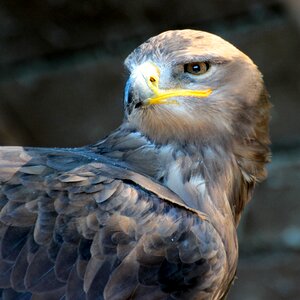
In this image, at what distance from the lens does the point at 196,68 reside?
3.14 meters

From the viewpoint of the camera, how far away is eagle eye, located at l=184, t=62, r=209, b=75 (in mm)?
3118

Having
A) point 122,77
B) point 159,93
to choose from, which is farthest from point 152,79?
point 122,77

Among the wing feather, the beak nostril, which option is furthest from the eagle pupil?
the wing feather

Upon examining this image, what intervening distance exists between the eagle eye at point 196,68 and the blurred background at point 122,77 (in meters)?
1.39

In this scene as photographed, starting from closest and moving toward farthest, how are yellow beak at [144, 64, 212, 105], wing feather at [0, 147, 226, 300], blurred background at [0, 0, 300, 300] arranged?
wing feather at [0, 147, 226, 300], yellow beak at [144, 64, 212, 105], blurred background at [0, 0, 300, 300]

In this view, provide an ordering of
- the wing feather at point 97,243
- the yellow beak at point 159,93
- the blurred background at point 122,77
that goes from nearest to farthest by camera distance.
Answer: the wing feather at point 97,243 → the yellow beak at point 159,93 → the blurred background at point 122,77

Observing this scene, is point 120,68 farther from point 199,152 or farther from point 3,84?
point 199,152

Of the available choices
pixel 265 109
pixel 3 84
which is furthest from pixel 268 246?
pixel 265 109

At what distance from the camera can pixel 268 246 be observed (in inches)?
191

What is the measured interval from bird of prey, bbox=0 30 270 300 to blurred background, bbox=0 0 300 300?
4.35 ft

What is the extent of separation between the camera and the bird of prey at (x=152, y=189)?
9.32 ft

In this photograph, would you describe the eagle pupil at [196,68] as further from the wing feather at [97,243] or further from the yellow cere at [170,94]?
the wing feather at [97,243]

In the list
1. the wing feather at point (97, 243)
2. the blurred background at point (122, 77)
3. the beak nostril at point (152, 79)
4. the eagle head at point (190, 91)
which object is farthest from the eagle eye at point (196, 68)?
the blurred background at point (122, 77)

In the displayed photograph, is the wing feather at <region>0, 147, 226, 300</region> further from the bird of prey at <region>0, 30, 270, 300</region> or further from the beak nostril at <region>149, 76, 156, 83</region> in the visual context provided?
the beak nostril at <region>149, 76, 156, 83</region>
